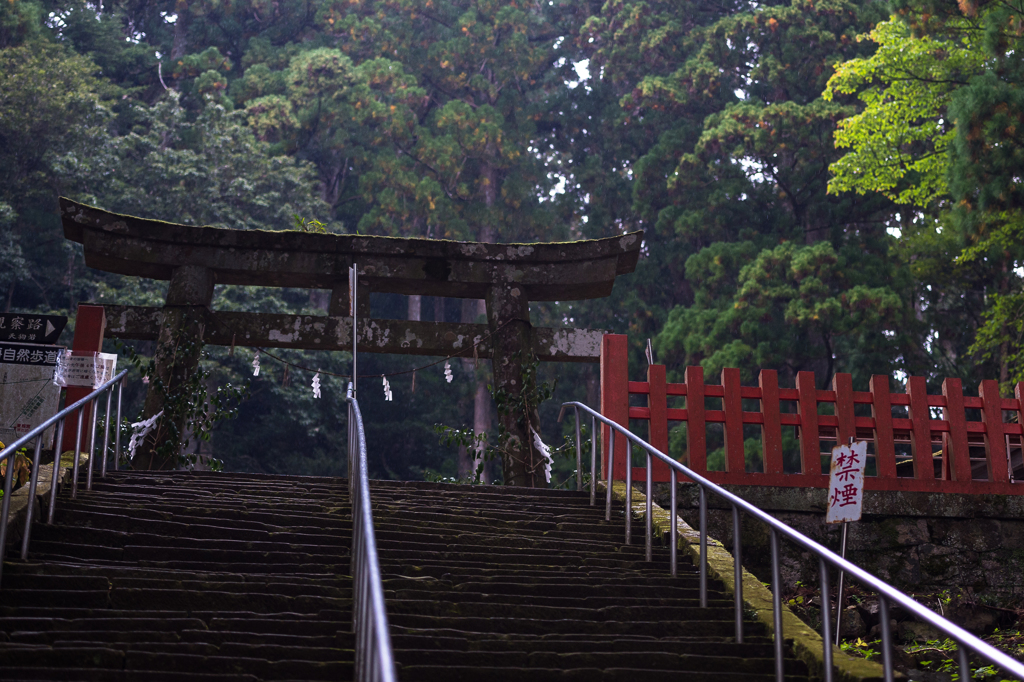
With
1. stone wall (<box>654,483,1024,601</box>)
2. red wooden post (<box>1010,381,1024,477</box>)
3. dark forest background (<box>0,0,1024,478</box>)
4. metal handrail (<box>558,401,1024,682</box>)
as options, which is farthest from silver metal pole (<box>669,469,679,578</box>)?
dark forest background (<box>0,0,1024,478</box>)

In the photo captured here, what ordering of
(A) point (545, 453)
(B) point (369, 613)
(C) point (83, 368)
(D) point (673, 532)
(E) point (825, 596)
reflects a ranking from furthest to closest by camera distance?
(A) point (545, 453) → (C) point (83, 368) → (D) point (673, 532) → (E) point (825, 596) → (B) point (369, 613)

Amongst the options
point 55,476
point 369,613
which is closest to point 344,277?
point 55,476

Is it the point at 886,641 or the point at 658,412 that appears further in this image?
the point at 658,412

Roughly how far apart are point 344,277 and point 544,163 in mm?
16687

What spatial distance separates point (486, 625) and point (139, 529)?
214 centimetres

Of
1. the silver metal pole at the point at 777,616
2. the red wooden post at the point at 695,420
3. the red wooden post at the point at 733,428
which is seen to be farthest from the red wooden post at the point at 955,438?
the silver metal pole at the point at 777,616

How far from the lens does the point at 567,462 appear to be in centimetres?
1972

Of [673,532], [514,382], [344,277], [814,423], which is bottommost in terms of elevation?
[673,532]

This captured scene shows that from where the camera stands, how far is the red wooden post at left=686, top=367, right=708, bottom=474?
719 centimetres

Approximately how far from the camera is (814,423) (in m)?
7.46

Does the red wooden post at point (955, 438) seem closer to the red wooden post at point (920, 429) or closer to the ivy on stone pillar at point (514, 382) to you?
the red wooden post at point (920, 429)

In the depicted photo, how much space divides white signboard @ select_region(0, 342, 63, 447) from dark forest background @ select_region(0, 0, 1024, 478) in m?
10.7

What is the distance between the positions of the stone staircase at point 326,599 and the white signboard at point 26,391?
836mm

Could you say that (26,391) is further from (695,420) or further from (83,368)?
(695,420)
